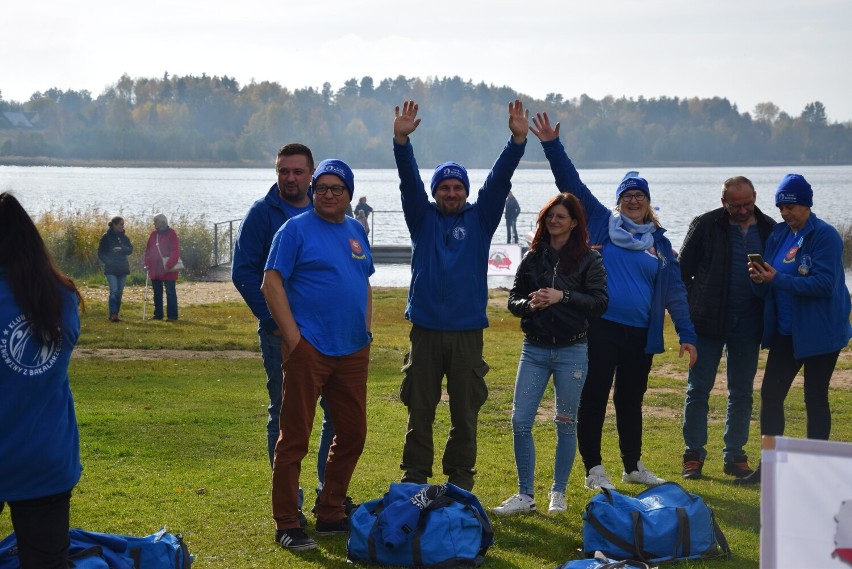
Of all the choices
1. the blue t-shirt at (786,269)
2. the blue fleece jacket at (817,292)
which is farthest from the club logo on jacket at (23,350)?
the blue t-shirt at (786,269)

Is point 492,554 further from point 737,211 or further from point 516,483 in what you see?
point 737,211

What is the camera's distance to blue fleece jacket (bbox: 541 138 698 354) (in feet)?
24.2

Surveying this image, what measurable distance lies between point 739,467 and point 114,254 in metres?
13.6

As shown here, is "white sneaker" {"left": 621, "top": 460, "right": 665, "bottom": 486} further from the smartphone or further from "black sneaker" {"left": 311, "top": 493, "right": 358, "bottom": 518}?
"black sneaker" {"left": 311, "top": 493, "right": 358, "bottom": 518}

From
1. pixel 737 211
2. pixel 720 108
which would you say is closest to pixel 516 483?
pixel 737 211

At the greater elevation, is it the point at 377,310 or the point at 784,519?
the point at 784,519

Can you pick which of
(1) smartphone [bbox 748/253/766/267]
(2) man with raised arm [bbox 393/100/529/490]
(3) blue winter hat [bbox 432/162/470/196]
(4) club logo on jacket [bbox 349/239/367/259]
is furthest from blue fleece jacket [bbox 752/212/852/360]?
(4) club logo on jacket [bbox 349/239/367/259]

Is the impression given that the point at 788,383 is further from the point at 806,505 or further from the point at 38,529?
the point at 38,529

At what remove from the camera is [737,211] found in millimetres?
7895

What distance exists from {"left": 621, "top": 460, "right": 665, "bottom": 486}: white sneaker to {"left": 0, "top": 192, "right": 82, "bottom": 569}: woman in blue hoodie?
460 cm

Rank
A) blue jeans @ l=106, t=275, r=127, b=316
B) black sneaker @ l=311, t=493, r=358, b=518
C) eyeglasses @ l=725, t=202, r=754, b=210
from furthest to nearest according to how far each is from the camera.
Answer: blue jeans @ l=106, t=275, r=127, b=316 < eyeglasses @ l=725, t=202, r=754, b=210 < black sneaker @ l=311, t=493, r=358, b=518

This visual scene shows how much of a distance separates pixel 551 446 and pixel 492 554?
3.41 metres

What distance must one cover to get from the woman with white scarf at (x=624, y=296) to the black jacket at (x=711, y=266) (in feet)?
1.62

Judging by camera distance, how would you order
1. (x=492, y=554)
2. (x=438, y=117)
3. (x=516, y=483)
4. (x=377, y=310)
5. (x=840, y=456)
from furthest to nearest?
(x=438, y=117)
(x=377, y=310)
(x=516, y=483)
(x=492, y=554)
(x=840, y=456)
